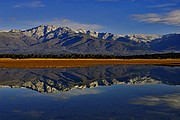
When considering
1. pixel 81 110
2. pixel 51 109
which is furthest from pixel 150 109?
pixel 51 109

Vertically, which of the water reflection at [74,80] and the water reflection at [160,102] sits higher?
the water reflection at [160,102]

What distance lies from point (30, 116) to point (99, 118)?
5.07m

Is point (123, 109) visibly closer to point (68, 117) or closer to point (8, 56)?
point (68, 117)

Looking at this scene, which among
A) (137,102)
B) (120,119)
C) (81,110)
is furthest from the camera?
(137,102)

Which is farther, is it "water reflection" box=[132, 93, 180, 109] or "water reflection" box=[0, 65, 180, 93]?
"water reflection" box=[0, 65, 180, 93]

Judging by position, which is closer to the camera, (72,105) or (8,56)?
(72,105)

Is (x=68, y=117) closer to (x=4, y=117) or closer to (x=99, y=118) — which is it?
(x=99, y=118)

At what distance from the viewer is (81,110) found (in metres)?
22.9

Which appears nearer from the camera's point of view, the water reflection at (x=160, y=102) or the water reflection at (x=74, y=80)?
the water reflection at (x=160, y=102)

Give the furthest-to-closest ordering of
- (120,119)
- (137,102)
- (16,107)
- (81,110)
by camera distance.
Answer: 1. (137,102)
2. (16,107)
3. (81,110)
4. (120,119)

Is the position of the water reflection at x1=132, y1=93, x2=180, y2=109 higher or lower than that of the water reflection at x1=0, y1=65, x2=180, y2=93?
higher

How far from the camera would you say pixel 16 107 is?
81.0 feet

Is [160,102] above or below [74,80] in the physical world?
above

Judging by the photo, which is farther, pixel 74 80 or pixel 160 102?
pixel 74 80
